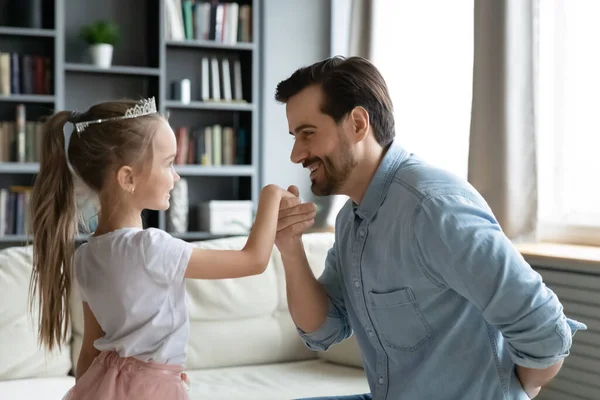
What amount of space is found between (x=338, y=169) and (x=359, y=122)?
11cm

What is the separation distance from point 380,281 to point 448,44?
8.82ft

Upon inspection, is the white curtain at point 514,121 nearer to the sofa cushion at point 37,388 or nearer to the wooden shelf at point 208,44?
the sofa cushion at point 37,388

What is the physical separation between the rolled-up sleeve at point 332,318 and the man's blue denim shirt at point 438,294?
2.0 inches

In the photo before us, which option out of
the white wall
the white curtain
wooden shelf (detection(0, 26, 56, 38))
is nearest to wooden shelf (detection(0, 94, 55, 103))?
wooden shelf (detection(0, 26, 56, 38))

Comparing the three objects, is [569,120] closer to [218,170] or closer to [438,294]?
[438,294]

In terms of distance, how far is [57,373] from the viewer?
2654mm

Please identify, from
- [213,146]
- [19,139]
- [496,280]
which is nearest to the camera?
[496,280]

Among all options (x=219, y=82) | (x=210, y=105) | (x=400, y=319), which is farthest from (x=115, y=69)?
(x=400, y=319)

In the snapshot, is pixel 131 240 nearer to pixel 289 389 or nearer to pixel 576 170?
pixel 289 389

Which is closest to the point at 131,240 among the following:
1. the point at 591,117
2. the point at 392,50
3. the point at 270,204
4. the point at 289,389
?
the point at 270,204

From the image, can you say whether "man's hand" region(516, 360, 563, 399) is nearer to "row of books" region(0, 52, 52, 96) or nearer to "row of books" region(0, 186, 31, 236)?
"row of books" region(0, 186, 31, 236)

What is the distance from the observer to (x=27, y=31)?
4562 millimetres

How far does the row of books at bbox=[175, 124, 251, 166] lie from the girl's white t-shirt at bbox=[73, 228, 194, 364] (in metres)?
3.50

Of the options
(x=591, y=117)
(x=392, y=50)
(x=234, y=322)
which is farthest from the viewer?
(x=392, y=50)
